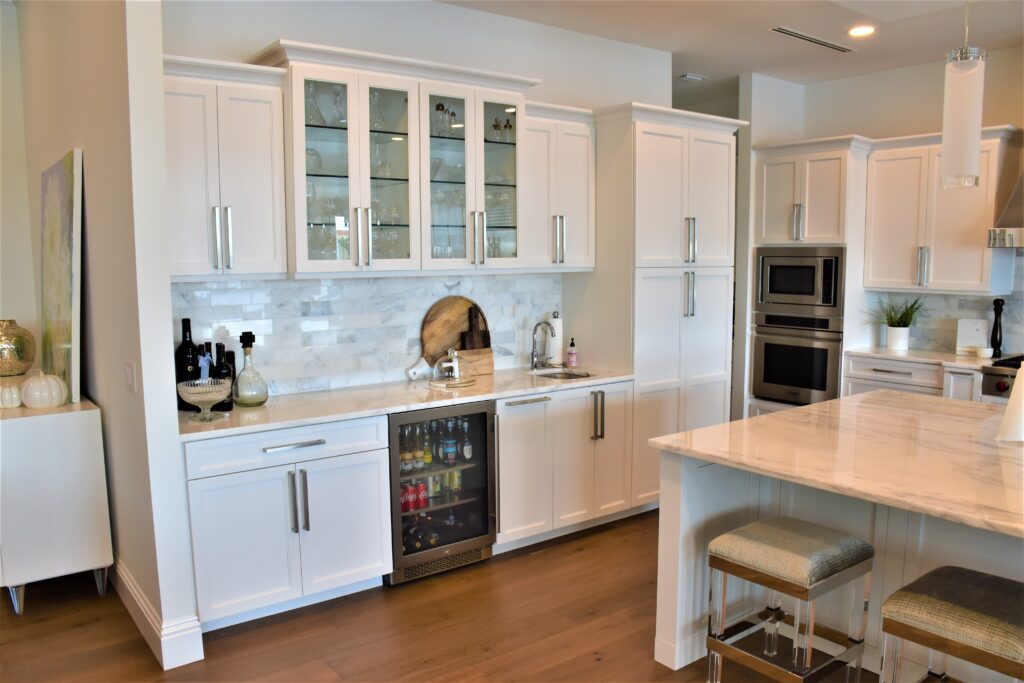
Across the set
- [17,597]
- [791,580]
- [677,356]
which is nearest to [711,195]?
[677,356]

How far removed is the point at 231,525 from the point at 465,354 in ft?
5.30

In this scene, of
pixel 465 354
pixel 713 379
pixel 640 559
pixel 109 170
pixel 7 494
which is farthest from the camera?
pixel 713 379

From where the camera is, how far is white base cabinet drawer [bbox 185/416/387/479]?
2.87 metres

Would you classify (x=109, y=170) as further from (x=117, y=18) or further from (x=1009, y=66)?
(x=1009, y=66)

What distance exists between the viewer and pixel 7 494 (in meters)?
3.14

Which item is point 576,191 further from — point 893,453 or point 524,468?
point 893,453

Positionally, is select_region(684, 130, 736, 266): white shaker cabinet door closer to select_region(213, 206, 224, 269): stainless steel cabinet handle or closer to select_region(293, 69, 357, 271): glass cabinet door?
select_region(293, 69, 357, 271): glass cabinet door

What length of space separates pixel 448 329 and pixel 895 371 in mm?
3028

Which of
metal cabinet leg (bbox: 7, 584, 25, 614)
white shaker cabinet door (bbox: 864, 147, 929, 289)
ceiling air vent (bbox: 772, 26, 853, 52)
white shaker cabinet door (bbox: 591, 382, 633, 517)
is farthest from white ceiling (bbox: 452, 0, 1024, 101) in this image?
metal cabinet leg (bbox: 7, 584, 25, 614)

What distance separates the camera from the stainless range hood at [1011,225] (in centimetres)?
439

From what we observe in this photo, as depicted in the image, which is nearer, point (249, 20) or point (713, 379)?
point (249, 20)

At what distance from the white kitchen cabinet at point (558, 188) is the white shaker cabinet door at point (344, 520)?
1457mm

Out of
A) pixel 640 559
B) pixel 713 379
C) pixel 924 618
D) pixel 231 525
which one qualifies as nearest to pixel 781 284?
pixel 713 379

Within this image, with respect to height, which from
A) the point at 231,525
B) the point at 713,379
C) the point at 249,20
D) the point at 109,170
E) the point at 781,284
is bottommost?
the point at 231,525
